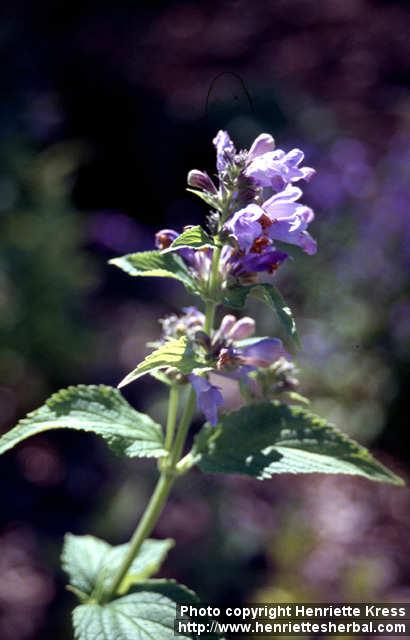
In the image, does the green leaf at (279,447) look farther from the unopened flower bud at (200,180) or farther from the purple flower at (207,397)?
the unopened flower bud at (200,180)

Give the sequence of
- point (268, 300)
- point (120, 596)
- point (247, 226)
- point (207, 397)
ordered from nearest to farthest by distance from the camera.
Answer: point (247, 226)
point (268, 300)
point (207, 397)
point (120, 596)

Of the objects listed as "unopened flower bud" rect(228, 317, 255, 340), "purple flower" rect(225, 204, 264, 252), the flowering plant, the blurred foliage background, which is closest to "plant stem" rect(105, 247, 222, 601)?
the flowering plant

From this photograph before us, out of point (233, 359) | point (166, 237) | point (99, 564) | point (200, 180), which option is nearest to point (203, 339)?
point (233, 359)

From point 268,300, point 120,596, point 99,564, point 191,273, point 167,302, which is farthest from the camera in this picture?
point 167,302

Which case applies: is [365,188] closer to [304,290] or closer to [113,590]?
[304,290]

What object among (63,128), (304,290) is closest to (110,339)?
(304,290)

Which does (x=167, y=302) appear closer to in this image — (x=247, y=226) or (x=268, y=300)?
(x=268, y=300)
